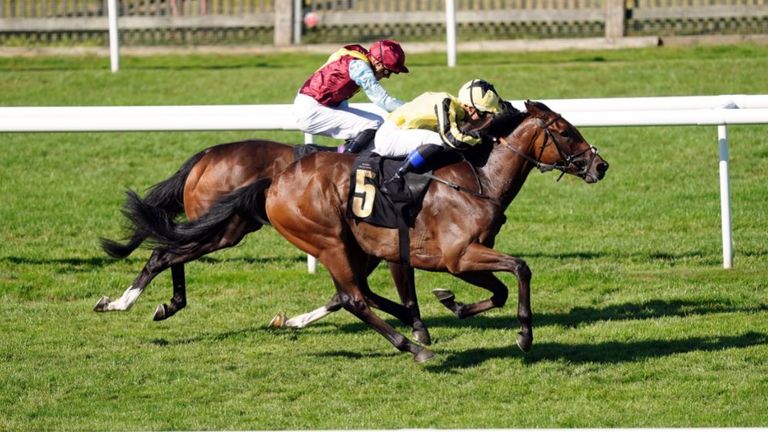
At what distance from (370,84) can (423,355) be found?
6.03 feet

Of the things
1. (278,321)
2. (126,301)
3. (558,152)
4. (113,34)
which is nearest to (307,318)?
(278,321)

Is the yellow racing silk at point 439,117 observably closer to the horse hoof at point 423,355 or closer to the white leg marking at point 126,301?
the horse hoof at point 423,355

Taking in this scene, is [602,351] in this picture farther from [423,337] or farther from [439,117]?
[439,117]

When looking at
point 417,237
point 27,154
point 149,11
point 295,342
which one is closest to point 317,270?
point 295,342

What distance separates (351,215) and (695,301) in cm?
256

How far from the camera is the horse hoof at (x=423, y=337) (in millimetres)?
7562

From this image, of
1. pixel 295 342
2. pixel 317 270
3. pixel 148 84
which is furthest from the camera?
pixel 148 84

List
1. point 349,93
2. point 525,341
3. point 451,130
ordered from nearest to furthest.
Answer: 1. point 525,341
2. point 451,130
3. point 349,93

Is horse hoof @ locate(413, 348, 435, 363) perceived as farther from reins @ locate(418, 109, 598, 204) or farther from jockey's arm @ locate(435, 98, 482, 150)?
jockey's arm @ locate(435, 98, 482, 150)

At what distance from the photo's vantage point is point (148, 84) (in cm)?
1548

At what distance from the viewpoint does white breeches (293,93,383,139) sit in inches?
337

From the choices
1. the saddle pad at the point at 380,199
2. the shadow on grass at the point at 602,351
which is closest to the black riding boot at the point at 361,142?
the saddle pad at the point at 380,199

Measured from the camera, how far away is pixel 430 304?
8992 mm

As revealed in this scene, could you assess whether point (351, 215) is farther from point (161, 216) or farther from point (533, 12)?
point (533, 12)
